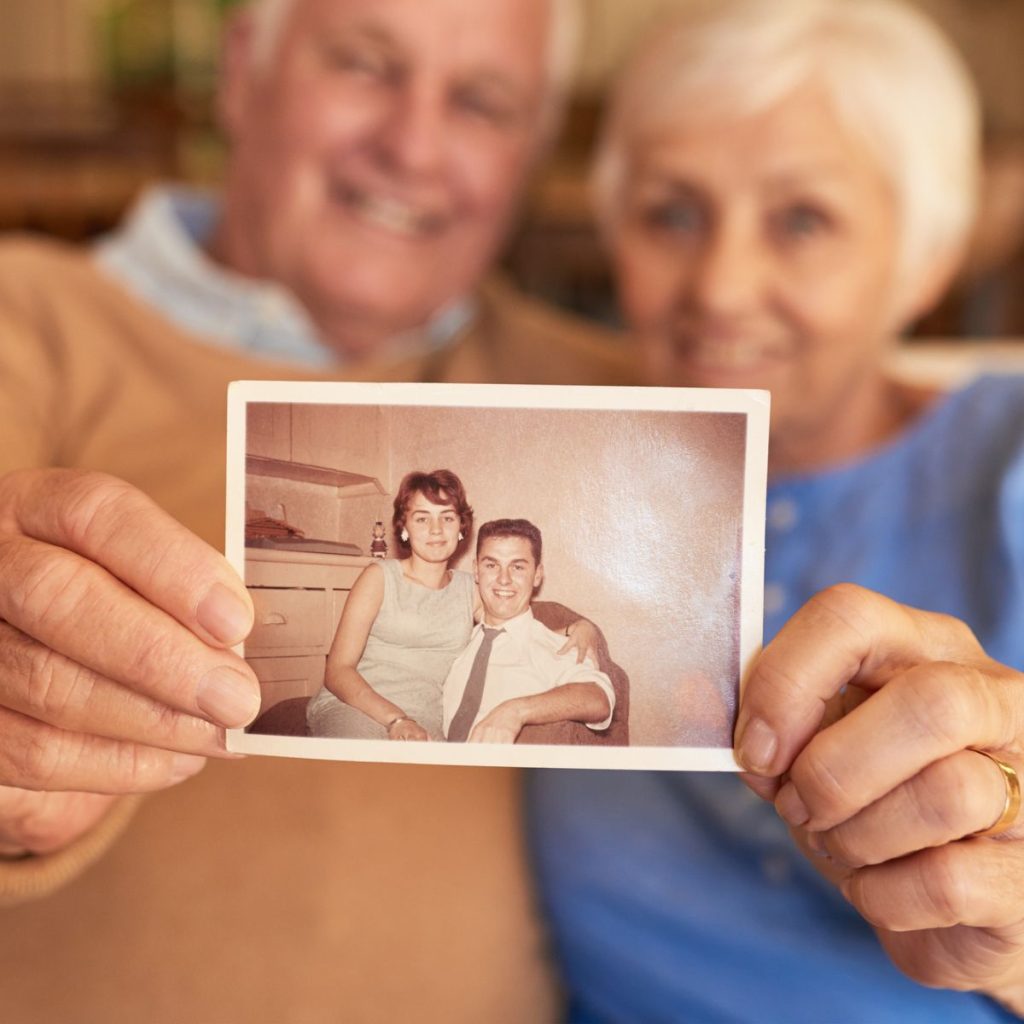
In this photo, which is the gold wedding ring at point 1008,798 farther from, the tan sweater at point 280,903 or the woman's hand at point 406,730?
the tan sweater at point 280,903

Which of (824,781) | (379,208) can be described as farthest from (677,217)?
(824,781)

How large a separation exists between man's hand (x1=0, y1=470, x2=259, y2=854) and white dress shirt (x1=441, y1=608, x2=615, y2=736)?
0.39ft

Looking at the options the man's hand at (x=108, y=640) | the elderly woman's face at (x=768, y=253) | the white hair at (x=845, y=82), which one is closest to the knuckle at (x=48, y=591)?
the man's hand at (x=108, y=640)

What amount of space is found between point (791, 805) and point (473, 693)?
0.67 ft

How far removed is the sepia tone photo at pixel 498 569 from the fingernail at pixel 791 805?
0.04 meters

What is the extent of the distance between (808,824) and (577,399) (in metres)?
0.29

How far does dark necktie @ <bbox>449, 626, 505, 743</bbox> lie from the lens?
63 centimetres

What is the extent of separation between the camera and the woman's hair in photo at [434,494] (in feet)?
2.10

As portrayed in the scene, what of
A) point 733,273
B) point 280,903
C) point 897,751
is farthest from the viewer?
point 733,273

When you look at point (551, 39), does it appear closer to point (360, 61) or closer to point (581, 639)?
point (360, 61)

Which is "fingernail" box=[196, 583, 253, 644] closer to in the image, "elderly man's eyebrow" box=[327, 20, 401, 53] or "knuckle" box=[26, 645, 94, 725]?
"knuckle" box=[26, 645, 94, 725]

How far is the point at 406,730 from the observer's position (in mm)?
636

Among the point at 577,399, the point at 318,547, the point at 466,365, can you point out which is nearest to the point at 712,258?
the point at 466,365

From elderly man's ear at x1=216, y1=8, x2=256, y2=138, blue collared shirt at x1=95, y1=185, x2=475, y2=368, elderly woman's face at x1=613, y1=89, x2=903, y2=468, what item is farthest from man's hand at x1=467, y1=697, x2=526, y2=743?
elderly man's ear at x1=216, y1=8, x2=256, y2=138
